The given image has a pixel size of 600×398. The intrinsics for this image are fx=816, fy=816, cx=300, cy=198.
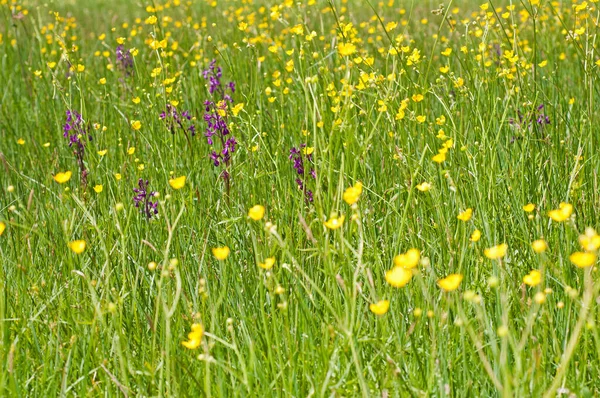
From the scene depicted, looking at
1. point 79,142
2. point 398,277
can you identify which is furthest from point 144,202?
point 398,277

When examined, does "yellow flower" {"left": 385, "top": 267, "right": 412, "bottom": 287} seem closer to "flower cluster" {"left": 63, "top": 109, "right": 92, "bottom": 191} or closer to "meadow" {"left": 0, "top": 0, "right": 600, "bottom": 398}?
"meadow" {"left": 0, "top": 0, "right": 600, "bottom": 398}

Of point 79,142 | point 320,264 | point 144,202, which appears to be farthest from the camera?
point 79,142

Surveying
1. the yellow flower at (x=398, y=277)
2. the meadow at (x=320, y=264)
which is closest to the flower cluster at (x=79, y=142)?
the meadow at (x=320, y=264)

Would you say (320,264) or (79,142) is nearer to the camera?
(320,264)

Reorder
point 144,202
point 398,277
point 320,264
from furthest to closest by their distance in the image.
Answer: point 144,202 → point 320,264 → point 398,277

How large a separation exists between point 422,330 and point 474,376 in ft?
0.55

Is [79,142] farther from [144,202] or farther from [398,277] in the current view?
[398,277]

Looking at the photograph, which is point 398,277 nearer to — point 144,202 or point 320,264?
point 320,264

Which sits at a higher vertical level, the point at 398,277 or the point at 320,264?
the point at 398,277

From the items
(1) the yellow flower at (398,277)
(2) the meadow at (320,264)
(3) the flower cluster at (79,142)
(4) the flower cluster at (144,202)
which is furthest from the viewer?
(3) the flower cluster at (79,142)

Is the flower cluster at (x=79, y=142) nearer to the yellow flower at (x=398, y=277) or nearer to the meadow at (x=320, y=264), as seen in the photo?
the meadow at (x=320, y=264)

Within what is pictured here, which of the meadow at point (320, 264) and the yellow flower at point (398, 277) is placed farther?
the meadow at point (320, 264)

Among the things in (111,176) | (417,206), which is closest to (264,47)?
(111,176)

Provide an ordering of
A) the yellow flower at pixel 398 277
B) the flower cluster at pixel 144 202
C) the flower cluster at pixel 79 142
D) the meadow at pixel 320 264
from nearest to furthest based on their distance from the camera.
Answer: the yellow flower at pixel 398 277 < the meadow at pixel 320 264 < the flower cluster at pixel 144 202 < the flower cluster at pixel 79 142
